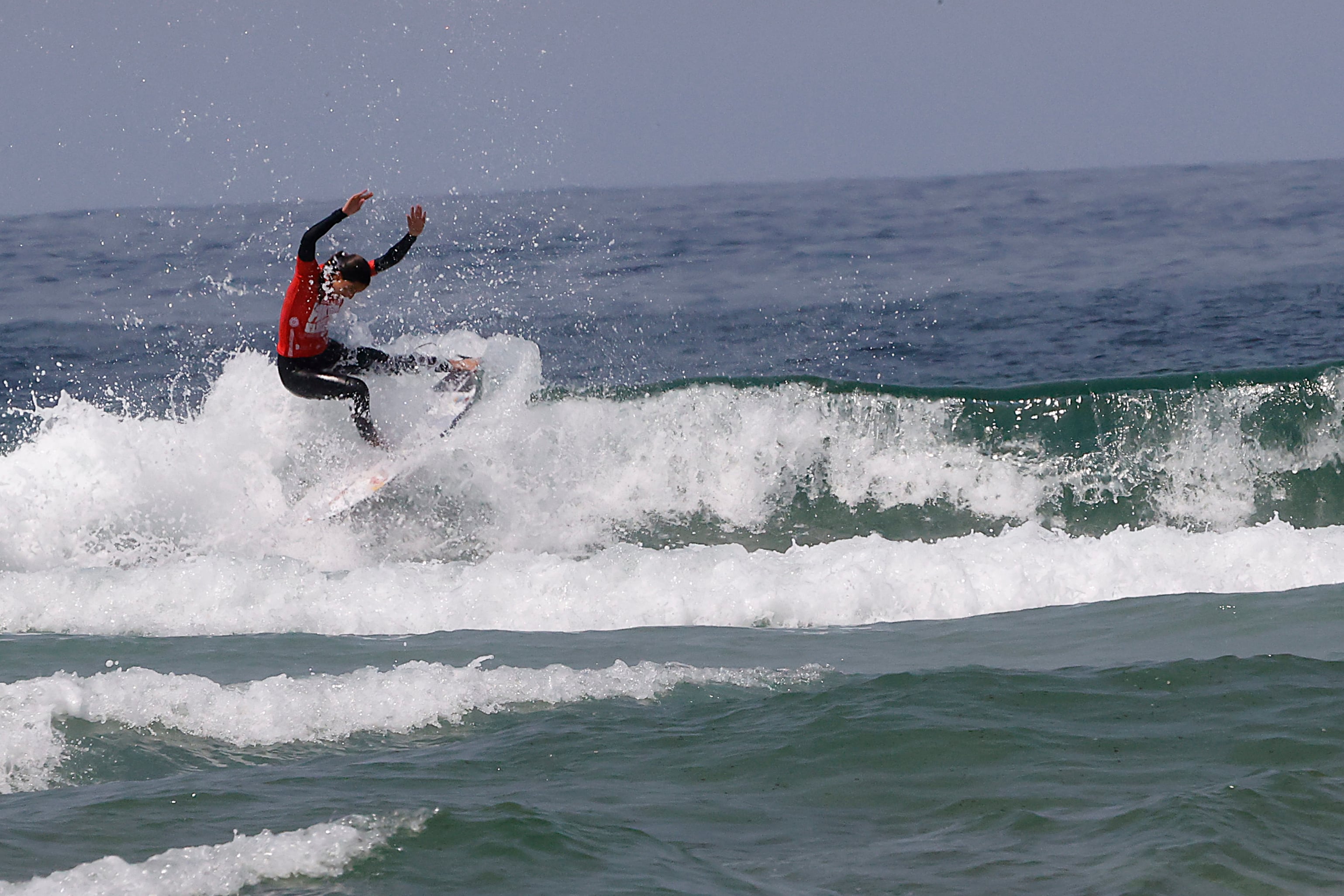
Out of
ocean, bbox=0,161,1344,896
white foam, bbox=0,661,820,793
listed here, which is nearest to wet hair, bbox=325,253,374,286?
ocean, bbox=0,161,1344,896

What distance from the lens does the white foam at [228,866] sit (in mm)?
3633

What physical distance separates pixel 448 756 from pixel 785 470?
7.40 meters

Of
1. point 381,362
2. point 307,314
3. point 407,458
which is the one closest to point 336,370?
point 381,362

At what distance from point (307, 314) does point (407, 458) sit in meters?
1.80

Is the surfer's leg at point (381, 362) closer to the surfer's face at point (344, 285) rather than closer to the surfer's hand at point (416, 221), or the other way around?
the surfer's face at point (344, 285)

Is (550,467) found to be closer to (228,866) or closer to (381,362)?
(381,362)

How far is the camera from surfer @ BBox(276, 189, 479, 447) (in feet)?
30.4

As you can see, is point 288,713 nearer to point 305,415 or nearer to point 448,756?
point 448,756

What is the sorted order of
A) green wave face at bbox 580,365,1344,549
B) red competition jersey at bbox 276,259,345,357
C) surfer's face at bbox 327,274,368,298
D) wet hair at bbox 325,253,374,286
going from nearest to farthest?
1. wet hair at bbox 325,253,374,286
2. surfer's face at bbox 327,274,368,298
3. red competition jersey at bbox 276,259,345,357
4. green wave face at bbox 580,365,1344,549

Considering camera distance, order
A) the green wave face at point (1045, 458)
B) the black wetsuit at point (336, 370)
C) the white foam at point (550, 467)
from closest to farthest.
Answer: the black wetsuit at point (336, 370)
the white foam at point (550, 467)
the green wave face at point (1045, 458)

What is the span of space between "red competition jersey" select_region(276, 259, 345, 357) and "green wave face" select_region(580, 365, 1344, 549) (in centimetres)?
310

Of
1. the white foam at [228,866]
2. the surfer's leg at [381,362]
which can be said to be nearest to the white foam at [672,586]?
the surfer's leg at [381,362]

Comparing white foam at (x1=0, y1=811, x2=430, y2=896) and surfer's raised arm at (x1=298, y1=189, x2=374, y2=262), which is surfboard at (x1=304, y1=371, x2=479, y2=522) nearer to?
surfer's raised arm at (x1=298, y1=189, x2=374, y2=262)

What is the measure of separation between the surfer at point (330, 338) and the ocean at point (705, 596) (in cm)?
30
